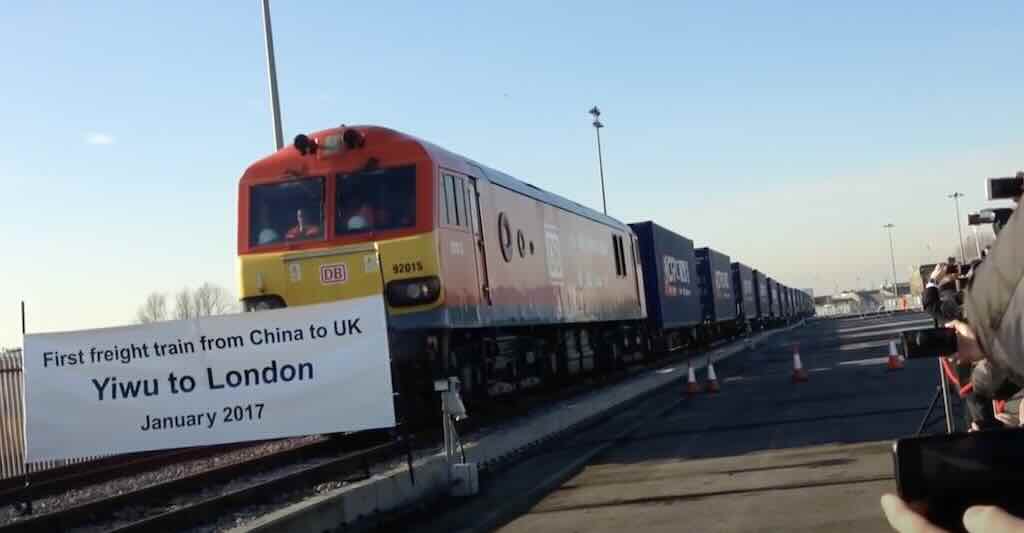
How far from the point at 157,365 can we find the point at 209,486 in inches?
82.1

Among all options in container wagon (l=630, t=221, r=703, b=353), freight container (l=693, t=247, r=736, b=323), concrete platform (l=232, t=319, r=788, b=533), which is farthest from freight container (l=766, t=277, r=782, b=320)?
concrete platform (l=232, t=319, r=788, b=533)

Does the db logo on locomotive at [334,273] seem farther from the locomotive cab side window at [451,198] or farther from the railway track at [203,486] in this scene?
the railway track at [203,486]

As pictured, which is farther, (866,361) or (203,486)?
(866,361)

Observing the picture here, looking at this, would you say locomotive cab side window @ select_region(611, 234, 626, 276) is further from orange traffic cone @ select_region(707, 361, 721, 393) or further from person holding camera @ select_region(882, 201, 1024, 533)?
person holding camera @ select_region(882, 201, 1024, 533)

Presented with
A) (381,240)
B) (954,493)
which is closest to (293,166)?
(381,240)

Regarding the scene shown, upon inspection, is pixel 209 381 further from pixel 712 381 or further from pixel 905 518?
pixel 712 381

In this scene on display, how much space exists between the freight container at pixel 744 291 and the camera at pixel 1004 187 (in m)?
47.0

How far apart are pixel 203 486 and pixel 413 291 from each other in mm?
3516

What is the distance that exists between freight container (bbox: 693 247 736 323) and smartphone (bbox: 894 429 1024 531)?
38444mm

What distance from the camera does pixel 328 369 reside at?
970 cm

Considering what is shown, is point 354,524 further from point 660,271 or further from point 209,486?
point 660,271

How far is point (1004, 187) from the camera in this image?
142 inches

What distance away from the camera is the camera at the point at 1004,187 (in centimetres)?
359

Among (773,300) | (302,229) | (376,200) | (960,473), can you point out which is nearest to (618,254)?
(376,200)
